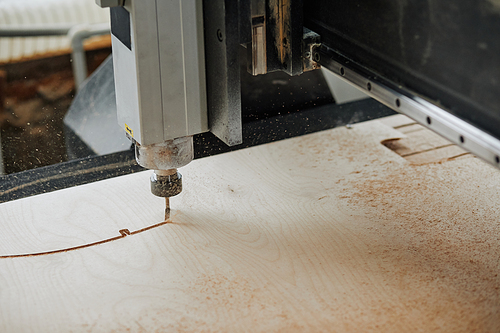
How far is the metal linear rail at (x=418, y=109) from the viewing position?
80 centimetres

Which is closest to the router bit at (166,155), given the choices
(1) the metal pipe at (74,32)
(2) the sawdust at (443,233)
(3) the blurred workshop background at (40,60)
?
(2) the sawdust at (443,233)

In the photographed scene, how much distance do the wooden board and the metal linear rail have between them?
0.30 meters

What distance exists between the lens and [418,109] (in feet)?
2.88

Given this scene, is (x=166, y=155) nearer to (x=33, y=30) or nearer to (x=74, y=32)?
(x=74, y=32)

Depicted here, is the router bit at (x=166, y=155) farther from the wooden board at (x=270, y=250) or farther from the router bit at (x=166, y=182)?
the wooden board at (x=270, y=250)

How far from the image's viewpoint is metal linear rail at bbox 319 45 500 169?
796mm

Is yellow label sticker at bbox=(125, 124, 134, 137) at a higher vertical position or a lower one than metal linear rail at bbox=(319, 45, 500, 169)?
lower

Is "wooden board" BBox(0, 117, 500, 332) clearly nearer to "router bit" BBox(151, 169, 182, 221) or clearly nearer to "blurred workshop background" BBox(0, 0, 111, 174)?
"router bit" BBox(151, 169, 182, 221)

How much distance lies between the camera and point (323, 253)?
1098mm

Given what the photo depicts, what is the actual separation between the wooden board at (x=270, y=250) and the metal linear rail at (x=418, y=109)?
30 centimetres

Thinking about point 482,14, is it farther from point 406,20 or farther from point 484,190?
point 484,190

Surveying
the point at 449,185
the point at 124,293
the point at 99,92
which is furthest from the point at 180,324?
the point at 99,92

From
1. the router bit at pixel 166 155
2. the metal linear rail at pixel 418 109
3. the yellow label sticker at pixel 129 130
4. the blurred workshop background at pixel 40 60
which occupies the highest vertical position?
the metal linear rail at pixel 418 109

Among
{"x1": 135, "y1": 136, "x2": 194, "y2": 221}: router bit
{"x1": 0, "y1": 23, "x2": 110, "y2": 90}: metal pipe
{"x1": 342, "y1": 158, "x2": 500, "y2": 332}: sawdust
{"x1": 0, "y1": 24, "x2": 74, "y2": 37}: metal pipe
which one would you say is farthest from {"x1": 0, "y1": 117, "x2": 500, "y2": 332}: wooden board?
{"x1": 0, "y1": 24, "x2": 74, "y2": 37}: metal pipe
